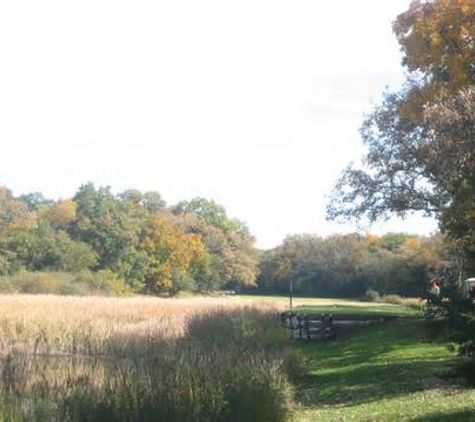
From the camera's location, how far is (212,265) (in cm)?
A: 10562

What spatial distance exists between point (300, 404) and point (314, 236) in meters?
91.9

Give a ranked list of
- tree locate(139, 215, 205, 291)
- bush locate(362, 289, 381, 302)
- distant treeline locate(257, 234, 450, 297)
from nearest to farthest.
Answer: bush locate(362, 289, 381, 302) < distant treeline locate(257, 234, 450, 297) < tree locate(139, 215, 205, 291)

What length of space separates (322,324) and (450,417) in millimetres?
19751

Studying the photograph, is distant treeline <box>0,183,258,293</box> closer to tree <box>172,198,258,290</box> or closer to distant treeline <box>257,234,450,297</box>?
tree <box>172,198,258,290</box>

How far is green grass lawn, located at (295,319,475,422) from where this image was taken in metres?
13.0

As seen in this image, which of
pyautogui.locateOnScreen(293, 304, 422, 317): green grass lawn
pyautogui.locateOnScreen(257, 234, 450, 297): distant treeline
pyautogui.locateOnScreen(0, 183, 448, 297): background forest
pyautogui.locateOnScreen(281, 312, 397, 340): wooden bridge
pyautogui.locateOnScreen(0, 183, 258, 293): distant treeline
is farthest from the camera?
pyautogui.locateOnScreen(0, 183, 258, 293): distant treeline

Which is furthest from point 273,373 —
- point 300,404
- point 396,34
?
point 396,34

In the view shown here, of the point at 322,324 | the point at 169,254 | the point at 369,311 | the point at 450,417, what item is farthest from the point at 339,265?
the point at 450,417

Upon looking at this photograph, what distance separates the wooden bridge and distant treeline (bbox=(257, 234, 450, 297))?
1334 inches

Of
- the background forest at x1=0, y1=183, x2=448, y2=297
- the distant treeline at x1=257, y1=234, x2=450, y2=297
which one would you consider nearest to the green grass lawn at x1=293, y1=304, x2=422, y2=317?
the background forest at x1=0, y1=183, x2=448, y2=297

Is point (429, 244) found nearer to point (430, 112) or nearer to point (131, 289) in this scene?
point (131, 289)

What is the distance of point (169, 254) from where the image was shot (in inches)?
3654

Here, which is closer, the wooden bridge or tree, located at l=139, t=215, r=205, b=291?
the wooden bridge

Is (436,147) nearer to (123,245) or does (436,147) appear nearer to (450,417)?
(450,417)
